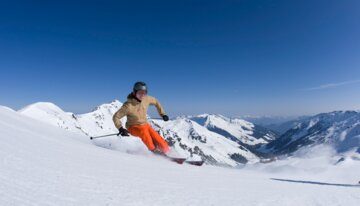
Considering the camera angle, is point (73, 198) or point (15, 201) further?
point (73, 198)

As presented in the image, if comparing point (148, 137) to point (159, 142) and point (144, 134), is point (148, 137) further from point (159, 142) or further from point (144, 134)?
point (159, 142)

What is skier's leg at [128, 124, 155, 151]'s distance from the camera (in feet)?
36.7

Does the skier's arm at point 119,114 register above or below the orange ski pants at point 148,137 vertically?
above

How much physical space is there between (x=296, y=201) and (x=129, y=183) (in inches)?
105

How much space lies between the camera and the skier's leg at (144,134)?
11.2 meters

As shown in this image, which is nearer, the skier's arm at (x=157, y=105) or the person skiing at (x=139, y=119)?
the person skiing at (x=139, y=119)

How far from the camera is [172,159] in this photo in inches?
419

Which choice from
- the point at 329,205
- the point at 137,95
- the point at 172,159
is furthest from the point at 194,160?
the point at 329,205

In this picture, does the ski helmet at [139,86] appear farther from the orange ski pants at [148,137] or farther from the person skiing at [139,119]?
the orange ski pants at [148,137]

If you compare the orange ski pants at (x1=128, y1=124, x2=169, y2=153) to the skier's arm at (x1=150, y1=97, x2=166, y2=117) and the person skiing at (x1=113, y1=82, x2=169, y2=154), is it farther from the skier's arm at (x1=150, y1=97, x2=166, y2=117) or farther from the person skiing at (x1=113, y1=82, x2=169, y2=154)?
the skier's arm at (x1=150, y1=97, x2=166, y2=117)

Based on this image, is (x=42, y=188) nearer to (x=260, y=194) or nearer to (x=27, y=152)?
(x=27, y=152)

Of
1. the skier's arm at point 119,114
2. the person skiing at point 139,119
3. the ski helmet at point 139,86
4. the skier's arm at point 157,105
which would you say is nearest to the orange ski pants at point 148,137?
the person skiing at point 139,119

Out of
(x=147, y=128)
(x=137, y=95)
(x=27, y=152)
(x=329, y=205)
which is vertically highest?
(x=137, y=95)

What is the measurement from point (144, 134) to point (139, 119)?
664 millimetres
